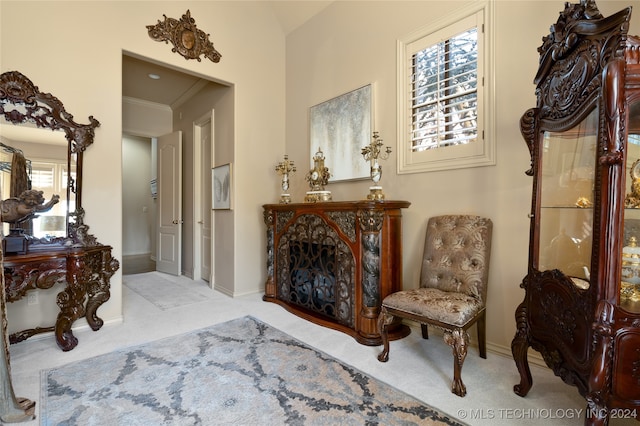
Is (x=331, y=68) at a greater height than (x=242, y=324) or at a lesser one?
greater

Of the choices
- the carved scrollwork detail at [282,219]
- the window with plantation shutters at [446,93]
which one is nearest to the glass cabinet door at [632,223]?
the window with plantation shutters at [446,93]

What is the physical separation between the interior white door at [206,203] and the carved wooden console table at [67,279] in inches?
70.3

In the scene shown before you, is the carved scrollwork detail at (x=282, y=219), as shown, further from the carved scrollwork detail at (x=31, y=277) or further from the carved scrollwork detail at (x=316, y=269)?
the carved scrollwork detail at (x=31, y=277)

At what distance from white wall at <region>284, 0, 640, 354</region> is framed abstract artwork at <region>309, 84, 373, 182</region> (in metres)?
0.10

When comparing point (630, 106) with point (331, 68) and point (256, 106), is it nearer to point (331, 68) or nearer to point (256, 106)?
point (331, 68)

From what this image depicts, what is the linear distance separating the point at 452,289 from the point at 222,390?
5.68ft

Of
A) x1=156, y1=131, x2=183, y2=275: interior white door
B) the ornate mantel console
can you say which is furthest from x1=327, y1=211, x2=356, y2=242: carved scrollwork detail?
x1=156, y1=131, x2=183, y2=275: interior white door

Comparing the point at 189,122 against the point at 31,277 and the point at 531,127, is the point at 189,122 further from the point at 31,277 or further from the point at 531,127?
the point at 531,127

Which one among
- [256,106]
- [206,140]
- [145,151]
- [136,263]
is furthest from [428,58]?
[145,151]

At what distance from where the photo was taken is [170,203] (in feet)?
17.3

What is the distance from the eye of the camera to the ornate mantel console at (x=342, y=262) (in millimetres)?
2523

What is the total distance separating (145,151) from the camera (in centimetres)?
772

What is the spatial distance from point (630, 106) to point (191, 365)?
2.74m

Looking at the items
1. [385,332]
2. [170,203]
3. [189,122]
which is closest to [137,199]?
Result: [170,203]
